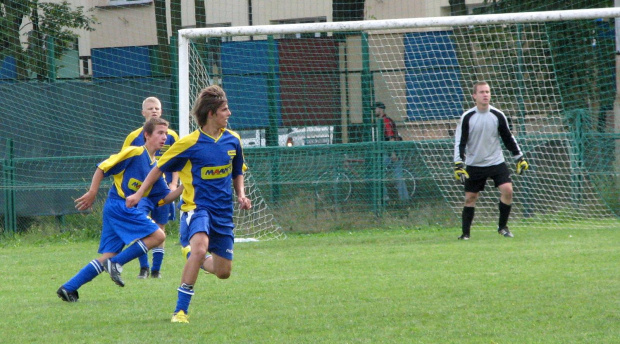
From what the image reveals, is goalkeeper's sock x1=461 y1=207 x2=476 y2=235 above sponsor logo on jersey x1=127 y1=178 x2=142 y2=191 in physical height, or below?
below

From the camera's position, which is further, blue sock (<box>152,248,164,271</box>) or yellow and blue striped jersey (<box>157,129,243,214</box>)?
blue sock (<box>152,248,164,271</box>)

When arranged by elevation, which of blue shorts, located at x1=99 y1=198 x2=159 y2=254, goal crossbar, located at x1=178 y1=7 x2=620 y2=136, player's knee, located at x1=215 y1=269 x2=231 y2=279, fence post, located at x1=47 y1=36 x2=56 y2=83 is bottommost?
player's knee, located at x1=215 y1=269 x2=231 y2=279

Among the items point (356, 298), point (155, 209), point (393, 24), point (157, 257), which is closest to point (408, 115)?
point (393, 24)

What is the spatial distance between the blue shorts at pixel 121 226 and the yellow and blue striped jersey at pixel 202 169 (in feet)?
3.96

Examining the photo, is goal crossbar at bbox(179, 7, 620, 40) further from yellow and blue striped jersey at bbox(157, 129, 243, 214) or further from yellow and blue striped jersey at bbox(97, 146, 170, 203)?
yellow and blue striped jersey at bbox(157, 129, 243, 214)

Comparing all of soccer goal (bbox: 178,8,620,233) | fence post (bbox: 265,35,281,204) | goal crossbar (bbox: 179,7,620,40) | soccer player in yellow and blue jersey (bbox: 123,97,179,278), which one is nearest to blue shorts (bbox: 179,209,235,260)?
soccer player in yellow and blue jersey (bbox: 123,97,179,278)

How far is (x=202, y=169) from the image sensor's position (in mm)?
5688

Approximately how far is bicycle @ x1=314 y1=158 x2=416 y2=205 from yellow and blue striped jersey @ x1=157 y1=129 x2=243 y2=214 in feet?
23.6

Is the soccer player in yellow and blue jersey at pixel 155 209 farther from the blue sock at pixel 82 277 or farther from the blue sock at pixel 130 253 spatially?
the blue sock at pixel 82 277

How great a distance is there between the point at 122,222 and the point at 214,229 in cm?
148

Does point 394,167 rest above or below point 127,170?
below

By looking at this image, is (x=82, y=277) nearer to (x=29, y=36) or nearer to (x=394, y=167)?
(x=394, y=167)

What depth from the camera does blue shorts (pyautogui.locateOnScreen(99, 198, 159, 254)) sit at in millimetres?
6824

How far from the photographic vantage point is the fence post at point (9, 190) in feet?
Result: 43.3
